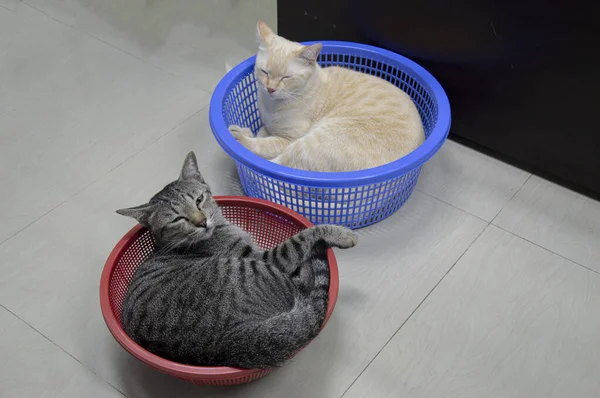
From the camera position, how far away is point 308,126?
193cm

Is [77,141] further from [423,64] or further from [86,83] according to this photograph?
[423,64]

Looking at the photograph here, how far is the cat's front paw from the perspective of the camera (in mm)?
1416

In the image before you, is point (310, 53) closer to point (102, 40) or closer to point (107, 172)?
point (107, 172)

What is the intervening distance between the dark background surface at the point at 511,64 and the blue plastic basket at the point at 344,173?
0.35 feet

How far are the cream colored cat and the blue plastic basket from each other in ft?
0.30

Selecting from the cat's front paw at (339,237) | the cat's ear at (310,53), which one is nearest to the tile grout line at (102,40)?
the cat's ear at (310,53)

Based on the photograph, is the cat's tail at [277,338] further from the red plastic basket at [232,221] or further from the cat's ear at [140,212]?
the cat's ear at [140,212]

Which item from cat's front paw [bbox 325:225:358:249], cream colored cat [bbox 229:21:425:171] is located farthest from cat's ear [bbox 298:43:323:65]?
cat's front paw [bbox 325:225:358:249]

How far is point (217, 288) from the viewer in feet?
4.17

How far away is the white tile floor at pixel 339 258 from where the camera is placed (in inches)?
57.5

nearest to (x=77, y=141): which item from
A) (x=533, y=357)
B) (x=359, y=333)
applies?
(x=359, y=333)

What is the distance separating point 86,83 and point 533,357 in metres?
2.12

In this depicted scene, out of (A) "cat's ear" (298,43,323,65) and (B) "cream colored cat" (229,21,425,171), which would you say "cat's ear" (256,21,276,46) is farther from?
(A) "cat's ear" (298,43,323,65)

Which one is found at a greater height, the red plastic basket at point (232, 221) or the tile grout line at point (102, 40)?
the tile grout line at point (102, 40)
